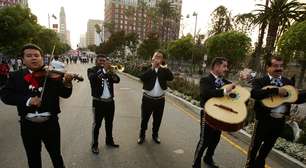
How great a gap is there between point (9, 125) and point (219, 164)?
558cm

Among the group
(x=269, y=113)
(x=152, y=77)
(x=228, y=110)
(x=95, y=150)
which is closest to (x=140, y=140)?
(x=95, y=150)

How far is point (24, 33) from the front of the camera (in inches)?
957

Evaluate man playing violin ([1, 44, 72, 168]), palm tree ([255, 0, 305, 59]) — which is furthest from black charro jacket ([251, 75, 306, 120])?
palm tree ([255, 0, 305, 59])

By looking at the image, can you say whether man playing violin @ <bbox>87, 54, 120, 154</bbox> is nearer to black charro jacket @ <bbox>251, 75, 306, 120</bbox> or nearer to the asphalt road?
the asphalt road

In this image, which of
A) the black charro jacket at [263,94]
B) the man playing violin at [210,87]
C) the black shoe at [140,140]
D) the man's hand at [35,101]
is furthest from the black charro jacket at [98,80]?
the black charro jacket at [263,94]

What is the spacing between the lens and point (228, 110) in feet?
13.4

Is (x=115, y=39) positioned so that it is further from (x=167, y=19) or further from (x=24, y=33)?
(x=24, y=33)

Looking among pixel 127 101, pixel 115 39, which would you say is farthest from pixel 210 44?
pixel 115 39

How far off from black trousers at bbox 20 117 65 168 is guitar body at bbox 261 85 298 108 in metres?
3.05

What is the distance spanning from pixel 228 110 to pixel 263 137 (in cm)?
88

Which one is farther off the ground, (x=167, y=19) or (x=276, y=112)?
(x=167, y=19)

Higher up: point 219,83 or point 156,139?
point 219,83

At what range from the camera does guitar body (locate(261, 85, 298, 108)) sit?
411cm

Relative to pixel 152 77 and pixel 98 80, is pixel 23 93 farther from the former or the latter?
pixel 152 77
